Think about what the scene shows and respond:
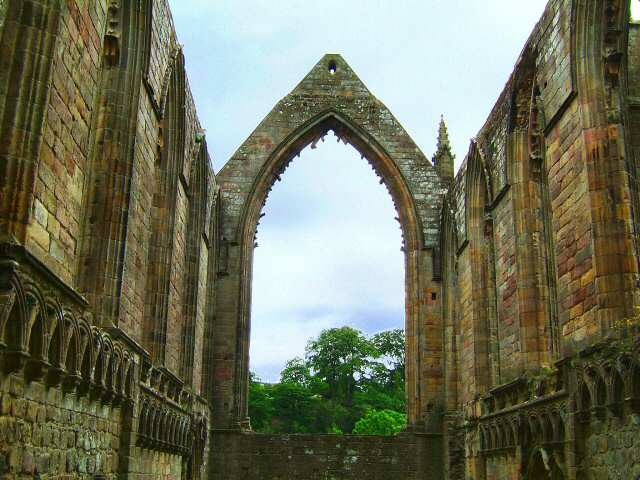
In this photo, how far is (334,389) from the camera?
4159cm

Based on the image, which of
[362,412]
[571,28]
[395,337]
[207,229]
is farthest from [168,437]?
[395,337]

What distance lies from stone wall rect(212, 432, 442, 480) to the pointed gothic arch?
504 mm

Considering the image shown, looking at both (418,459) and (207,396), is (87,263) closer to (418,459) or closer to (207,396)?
(207,396)

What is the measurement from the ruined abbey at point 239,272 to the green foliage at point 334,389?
1850 centimetres

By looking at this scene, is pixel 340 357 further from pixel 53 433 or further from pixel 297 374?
pixel 53 433

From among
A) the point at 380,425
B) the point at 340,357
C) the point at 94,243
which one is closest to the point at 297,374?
the point at 340,357

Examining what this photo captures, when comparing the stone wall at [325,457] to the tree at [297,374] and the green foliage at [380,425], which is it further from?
the tree at [297,374]

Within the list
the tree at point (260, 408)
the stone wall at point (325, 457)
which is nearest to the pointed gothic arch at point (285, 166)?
the stone wall at point (325, 457)

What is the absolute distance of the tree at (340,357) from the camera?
42.2 meters

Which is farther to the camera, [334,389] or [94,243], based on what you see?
[334,389]

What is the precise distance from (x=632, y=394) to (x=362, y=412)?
3402cm

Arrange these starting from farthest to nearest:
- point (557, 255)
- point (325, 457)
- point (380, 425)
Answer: point (380, 425) < point (325, 457) < point (557, 255)

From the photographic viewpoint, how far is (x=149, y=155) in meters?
9.38

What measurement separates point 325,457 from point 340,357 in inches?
1089
